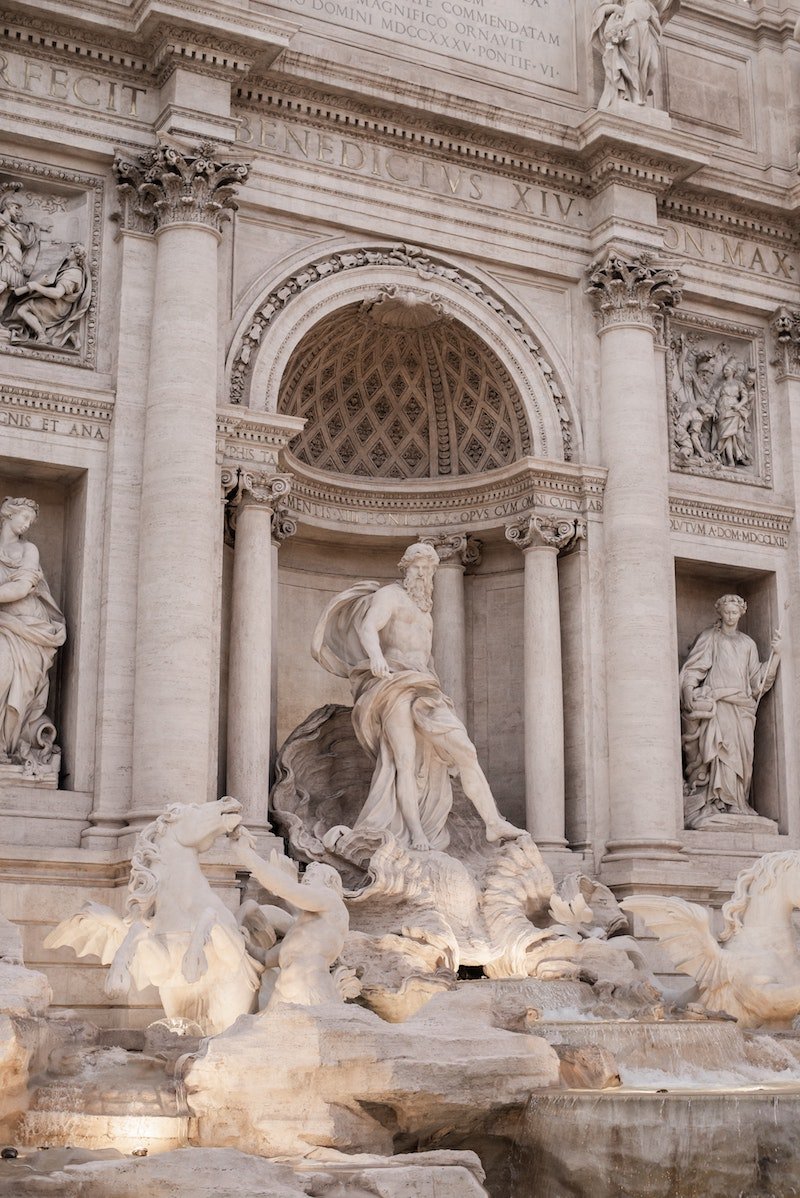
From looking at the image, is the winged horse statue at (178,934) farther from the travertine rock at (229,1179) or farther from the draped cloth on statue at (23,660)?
the draped cloth on statue at (23,660)

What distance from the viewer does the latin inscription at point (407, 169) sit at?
697 inches

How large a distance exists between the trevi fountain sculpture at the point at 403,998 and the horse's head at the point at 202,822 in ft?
0.05

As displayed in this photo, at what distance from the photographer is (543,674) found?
1803 cm

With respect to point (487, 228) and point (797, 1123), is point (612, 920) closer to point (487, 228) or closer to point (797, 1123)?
point (797, 1123)

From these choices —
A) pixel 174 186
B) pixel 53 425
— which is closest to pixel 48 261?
pixel 174 186

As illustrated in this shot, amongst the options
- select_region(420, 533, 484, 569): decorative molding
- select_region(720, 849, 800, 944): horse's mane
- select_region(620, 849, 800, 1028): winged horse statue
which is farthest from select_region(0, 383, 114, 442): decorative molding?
select_region(720, 849, 800, 944): horse's mane

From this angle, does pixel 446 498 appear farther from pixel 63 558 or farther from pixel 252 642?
pixel 63 558

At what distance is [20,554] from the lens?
51.1ft

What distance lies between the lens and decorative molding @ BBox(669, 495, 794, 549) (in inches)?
763

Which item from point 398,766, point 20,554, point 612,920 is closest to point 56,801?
point 20,554

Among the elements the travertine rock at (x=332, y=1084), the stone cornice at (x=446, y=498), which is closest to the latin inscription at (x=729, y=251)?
the stone cornice at (x=446, y=498)

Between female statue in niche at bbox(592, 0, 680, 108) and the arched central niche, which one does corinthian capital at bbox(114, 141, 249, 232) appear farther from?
female statue in niche at bbox(592, 0, 680, 108)

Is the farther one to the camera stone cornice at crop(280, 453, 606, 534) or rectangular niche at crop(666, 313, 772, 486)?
rectangular niche at crop(666, 313, 772, 486)

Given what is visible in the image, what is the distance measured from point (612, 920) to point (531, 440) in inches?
213
